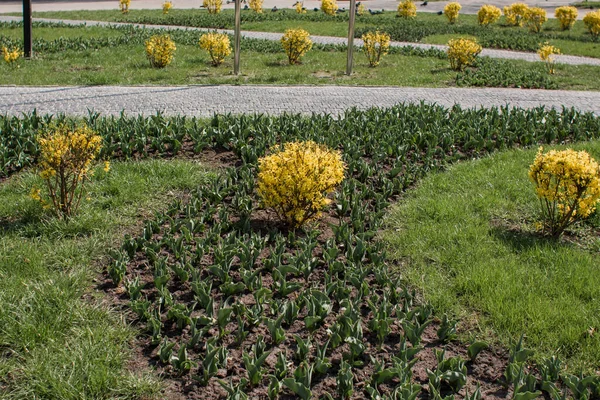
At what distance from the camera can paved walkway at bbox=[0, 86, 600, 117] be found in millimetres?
9867

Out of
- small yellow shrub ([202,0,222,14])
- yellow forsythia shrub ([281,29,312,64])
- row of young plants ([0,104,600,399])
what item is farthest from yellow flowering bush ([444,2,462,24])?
row of young plants ([0,104,600,399])

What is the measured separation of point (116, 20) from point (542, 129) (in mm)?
17251

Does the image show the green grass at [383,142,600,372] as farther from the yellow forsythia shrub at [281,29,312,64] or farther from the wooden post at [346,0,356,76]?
the yellow forsythia shrub at [281,29,312,64]

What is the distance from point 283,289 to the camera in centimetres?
484

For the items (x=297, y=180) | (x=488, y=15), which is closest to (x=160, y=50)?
(x=297, y=180)

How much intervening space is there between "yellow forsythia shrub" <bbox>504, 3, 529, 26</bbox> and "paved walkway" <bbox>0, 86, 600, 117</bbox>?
1190cm

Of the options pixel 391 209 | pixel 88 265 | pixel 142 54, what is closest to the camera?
pixel 88 265

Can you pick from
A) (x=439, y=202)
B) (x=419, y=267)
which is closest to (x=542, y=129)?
(x=439, y=202)

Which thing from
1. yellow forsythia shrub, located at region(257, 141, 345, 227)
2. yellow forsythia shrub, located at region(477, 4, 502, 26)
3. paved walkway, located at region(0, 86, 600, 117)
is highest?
yellow forsythia shrub, located at region(477, 4, 502, 26)

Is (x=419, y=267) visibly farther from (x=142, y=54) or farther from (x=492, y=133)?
(x=142, y=54)

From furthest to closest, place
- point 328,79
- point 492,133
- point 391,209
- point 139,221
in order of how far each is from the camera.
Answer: point 328,79
point 492,133
point 391,209
point 139,221

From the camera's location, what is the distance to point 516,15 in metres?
23.3

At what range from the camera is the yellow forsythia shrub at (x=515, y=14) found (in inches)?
904

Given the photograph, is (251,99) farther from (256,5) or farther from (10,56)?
(256,5)
